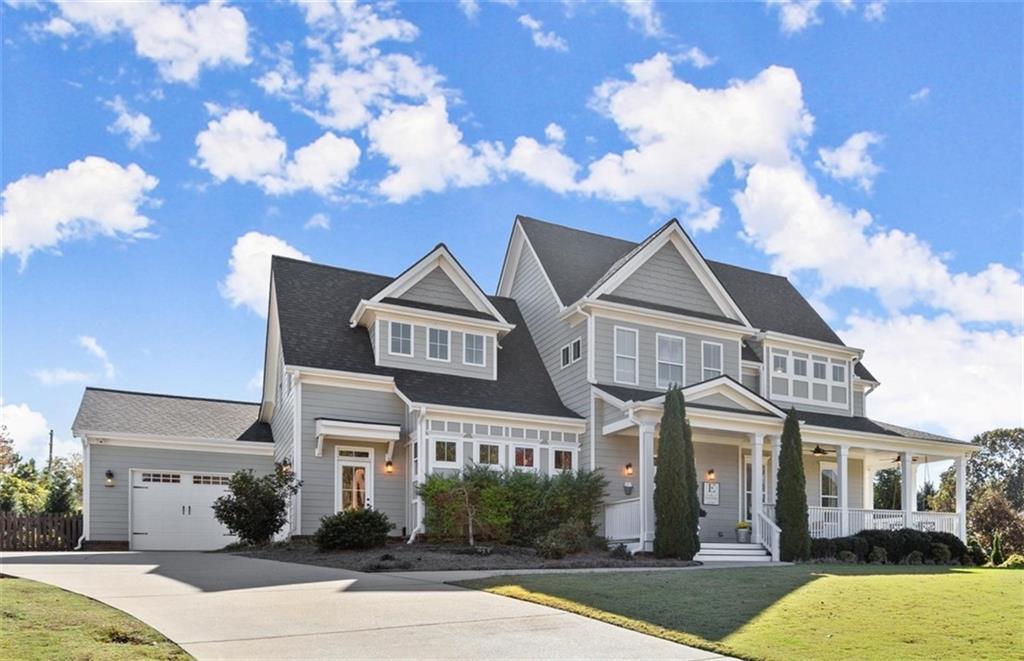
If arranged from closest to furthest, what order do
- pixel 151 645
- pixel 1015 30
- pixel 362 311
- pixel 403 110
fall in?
1. pixel 151 645
2. pixel 1015 30
3. pixel 403 110
4. pixel 362 311

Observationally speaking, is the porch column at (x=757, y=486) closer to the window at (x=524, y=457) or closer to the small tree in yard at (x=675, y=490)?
the small tree in yard at (x=675, y=490)

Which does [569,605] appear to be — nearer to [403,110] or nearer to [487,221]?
[403,110]

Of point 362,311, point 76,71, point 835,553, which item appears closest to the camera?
point 76,71

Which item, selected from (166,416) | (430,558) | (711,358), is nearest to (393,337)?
(166,416)

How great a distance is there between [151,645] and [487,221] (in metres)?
20.9

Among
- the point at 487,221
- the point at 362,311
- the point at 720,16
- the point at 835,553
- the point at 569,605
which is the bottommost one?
the point at 835,553

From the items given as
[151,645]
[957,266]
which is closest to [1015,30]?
[957,266]

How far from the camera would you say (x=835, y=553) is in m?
22.6

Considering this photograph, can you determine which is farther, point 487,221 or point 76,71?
point 487,221

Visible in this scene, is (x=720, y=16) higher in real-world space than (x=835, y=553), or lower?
higher

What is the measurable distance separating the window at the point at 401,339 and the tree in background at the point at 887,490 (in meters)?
30.0

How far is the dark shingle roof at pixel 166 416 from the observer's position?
976 inches

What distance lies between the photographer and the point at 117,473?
2436 centimetres

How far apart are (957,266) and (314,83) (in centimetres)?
1485
